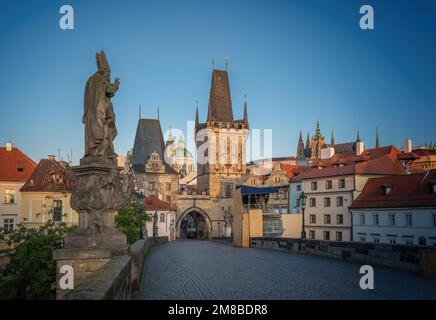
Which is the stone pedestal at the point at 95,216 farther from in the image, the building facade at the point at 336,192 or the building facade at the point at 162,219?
the building facade at the point at 162,219

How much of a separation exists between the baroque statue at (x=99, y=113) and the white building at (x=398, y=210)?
31.7 meters

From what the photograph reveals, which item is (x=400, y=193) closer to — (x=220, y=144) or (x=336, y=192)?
(x=336, y=192)

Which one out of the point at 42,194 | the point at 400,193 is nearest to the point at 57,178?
the point at 42,194

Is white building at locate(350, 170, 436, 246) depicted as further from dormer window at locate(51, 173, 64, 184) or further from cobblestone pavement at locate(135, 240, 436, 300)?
dormer window at locate(51, 173, 64, 184)

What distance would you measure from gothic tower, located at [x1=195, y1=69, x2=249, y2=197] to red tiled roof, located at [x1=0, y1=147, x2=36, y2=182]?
35.5 m

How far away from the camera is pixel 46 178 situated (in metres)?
46.6

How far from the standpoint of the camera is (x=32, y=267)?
16391 mm

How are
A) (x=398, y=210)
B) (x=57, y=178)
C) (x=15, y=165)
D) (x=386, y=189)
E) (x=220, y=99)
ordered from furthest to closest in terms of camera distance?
(x=220, y=99), (x=15, y=165), (x=57, y=178), (x=386, y=189), (x=398, y=210)

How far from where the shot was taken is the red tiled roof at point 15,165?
159 feet

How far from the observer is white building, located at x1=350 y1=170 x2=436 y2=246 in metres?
37.3

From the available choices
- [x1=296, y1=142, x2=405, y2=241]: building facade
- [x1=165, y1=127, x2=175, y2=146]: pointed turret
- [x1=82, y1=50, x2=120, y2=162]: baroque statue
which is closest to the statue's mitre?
[x1=82, y1=50, x2=120, y2=162]: baroque statue

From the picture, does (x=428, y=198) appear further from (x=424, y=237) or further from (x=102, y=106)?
(x=102, y=106)

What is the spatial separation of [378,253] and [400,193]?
85.0 feet

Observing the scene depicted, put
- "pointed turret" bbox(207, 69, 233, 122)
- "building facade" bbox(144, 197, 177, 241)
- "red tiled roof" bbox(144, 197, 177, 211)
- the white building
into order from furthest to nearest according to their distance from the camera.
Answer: "pointed turret" bbox(207, 69, 233, 122) → "building facade" bbox(144, 197, 177, 241) → "red tiled roof" bbox(144, 197, 177, 211) → the white building
